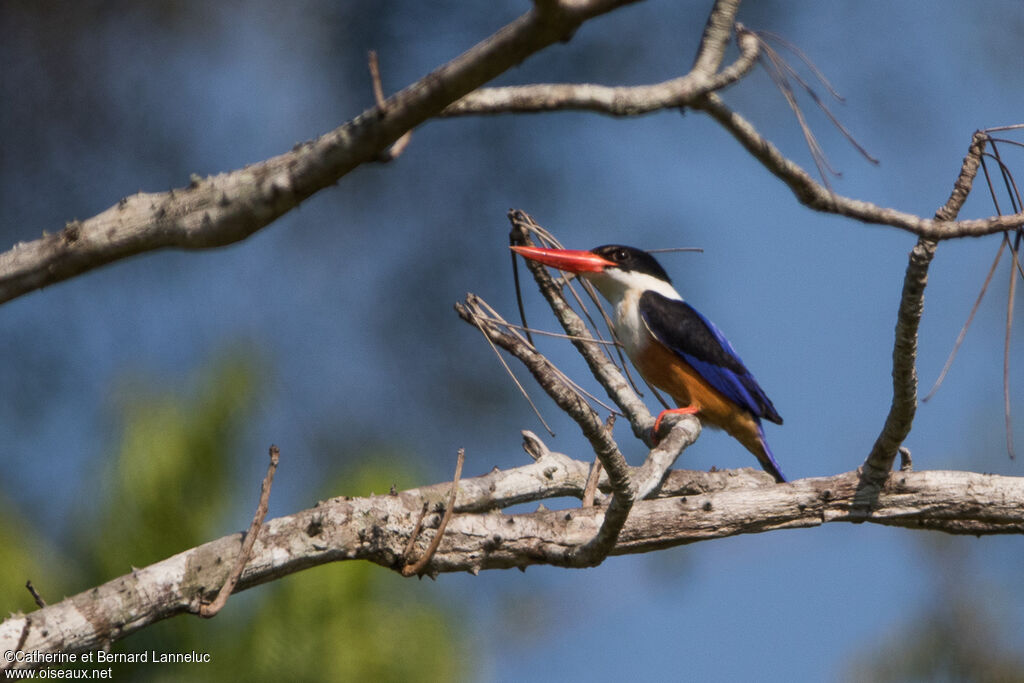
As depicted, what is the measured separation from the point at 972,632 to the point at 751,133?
6.92 meters

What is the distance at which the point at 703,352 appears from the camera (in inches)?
197

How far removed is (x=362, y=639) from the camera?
3.97 meters

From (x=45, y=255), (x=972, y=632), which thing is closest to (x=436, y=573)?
(x=45, y=255)

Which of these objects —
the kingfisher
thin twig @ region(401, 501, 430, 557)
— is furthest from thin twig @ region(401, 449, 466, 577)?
the kingfisher

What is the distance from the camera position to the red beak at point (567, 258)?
379cm

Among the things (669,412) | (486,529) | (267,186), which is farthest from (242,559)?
(669,412)

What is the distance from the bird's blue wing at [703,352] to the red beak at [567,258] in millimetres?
293

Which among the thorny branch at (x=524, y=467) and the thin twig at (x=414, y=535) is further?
the thin twig at (x=414, y=535)

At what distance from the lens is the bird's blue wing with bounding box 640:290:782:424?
4.87m

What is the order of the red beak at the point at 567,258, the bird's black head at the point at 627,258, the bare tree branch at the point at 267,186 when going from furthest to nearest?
the bird's black head at the point at 627,258 < the red beak at the point at 567,258 < the bare tree branch at the point at 267,186

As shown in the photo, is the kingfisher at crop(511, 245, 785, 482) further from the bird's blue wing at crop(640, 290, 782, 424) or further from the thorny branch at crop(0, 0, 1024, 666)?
the thorny branch at crop(0, 0, 1024, 666)

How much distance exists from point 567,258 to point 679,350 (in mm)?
908

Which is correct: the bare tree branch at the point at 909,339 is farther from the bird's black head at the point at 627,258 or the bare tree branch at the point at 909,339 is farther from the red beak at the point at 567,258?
the bird's black head at the point at 627,258

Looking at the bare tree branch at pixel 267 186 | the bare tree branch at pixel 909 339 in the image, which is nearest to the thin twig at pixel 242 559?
the bare tree branch at pixel 267 186
